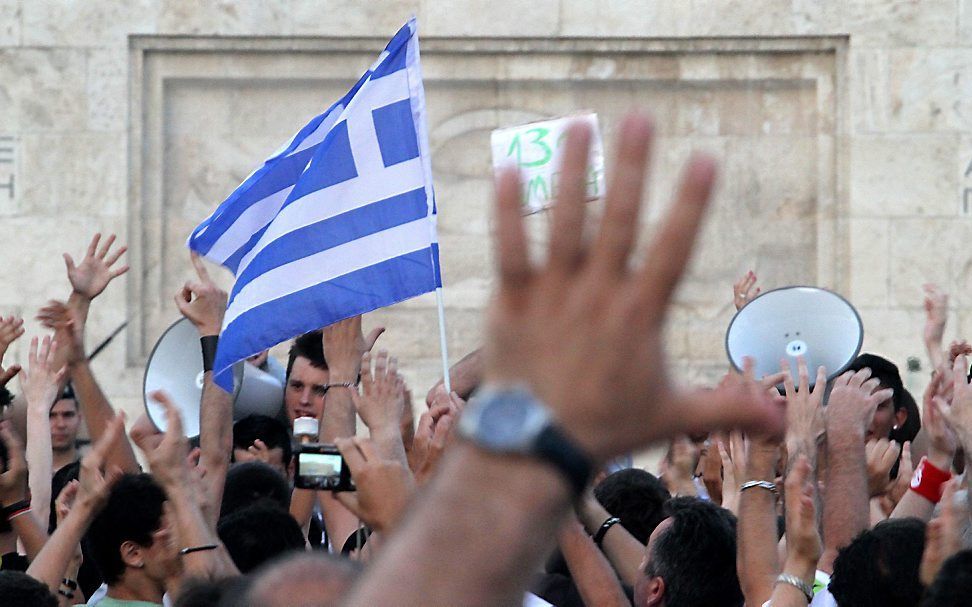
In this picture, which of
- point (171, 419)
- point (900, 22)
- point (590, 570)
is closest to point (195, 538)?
point (171, 419)

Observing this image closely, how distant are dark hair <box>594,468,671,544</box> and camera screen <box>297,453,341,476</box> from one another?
1.59 meters

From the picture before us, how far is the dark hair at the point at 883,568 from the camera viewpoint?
3.00 m

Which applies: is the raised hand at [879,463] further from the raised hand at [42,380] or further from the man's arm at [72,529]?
the raised hand at [42,380]

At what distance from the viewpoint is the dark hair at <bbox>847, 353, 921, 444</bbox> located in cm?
642

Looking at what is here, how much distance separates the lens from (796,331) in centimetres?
682

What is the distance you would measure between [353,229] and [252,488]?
3.25 ft

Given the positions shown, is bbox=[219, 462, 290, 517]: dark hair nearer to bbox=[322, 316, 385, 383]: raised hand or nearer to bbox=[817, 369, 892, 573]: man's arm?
bbox=[322, 316, 385, 383]: raised hand

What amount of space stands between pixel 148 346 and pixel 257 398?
288 cm

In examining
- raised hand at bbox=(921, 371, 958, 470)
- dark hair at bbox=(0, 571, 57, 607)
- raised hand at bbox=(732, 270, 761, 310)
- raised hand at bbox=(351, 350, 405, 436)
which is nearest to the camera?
dark hair at bbox=(0, 571, 57, 607)

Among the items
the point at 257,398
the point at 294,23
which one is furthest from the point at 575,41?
the point at 257,398

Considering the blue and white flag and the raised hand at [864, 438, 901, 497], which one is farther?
the blue and white flag

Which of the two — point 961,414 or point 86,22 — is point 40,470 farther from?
point 86,22

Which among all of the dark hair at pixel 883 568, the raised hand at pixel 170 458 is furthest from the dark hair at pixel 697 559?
the raised hand at pixel 170 458

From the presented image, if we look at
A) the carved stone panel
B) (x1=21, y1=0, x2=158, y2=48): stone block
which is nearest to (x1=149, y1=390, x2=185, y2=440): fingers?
the carved stone panel
